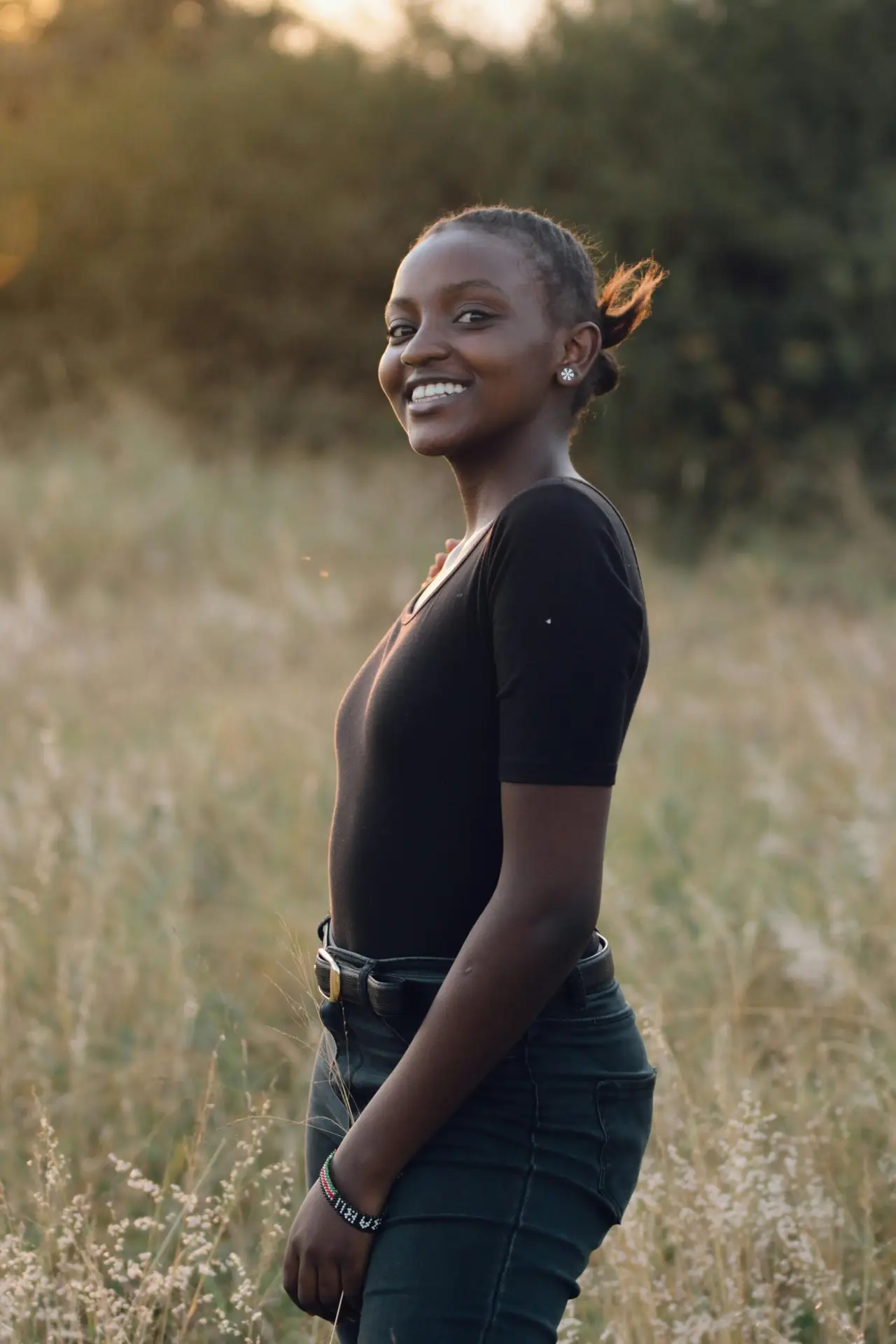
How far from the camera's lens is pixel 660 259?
12.5 m

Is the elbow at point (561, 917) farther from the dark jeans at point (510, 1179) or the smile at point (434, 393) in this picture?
the smile at point (434, 393)

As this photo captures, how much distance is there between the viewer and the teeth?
1444 millimetres

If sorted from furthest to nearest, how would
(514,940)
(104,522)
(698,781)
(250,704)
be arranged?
(104,522) < (250,704) < (698,781) < (514,940)

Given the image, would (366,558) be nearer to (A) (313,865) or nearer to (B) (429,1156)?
(A) (313,865)

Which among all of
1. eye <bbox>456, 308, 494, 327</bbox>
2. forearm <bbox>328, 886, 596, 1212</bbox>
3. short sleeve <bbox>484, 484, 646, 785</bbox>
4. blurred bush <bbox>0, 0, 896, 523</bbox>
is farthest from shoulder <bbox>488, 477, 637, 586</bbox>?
blurred bush <bbox>0, 0, 896, 523</bbox>

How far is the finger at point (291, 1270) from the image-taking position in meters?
1.35

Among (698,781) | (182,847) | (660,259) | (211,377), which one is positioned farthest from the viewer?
(211,377)

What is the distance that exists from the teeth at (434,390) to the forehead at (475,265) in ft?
0.30

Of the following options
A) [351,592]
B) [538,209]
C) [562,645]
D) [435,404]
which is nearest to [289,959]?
[435,404]

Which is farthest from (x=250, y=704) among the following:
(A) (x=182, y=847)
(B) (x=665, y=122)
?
(B) (x=665, y=122)

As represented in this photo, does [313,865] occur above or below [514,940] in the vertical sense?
below

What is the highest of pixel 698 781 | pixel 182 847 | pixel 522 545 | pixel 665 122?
pixel 665 122

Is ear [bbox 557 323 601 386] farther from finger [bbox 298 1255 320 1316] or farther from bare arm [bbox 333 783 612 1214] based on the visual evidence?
finger [bbox 298 1255 320 1316]

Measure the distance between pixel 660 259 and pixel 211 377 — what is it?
439 centimetres
